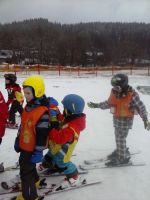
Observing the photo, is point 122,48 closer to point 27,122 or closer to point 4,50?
point 4,50

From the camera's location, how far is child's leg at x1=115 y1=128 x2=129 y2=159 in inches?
212

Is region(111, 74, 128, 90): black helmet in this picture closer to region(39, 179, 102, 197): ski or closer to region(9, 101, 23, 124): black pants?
region(39, 179, 102, 197): ski

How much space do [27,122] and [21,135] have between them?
21 cm

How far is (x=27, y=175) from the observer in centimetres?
385

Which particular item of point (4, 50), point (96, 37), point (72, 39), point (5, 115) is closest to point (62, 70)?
point (5, 115)

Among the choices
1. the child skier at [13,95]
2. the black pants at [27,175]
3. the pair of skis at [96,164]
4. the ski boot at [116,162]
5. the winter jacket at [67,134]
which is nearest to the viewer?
the black pants at [27,175]

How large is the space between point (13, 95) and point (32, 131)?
4.22m

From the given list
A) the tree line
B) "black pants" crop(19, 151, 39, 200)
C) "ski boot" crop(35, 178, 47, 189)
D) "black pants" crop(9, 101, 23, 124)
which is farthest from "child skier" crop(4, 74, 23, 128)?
the tree line

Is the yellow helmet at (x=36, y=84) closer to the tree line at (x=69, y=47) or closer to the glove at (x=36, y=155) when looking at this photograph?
the glove at (x=36, y=155)

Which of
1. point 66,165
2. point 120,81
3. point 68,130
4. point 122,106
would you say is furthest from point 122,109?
point 68,130

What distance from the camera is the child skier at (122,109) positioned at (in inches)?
203

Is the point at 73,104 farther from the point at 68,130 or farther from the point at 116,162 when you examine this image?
the point at 116,162

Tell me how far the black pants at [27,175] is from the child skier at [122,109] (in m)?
1.90

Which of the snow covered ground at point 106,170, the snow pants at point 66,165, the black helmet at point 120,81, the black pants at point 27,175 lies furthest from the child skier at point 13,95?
the black pants at point 27,175
